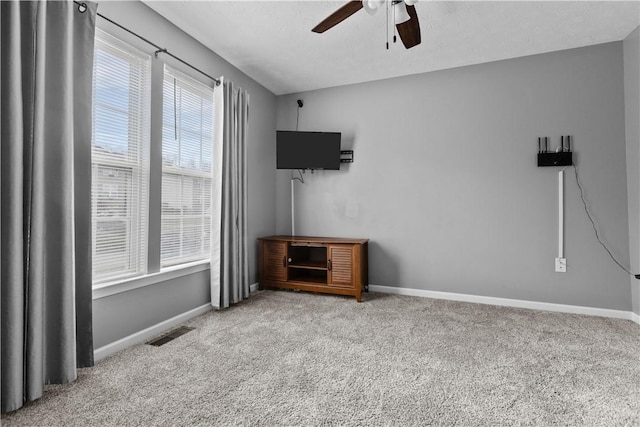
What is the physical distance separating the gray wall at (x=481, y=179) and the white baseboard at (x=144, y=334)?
5.88ft

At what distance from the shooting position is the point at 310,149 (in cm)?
378

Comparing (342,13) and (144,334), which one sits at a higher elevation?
(342,13)

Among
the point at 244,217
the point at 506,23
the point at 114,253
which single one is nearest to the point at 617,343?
the point at 506,23

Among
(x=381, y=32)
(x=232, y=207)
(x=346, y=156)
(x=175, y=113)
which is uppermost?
(x=381, y=32)

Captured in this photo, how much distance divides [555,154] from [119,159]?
3.83 m

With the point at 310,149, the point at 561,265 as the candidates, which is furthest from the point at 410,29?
the point at 561,265

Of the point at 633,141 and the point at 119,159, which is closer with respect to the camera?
the point at 119,159

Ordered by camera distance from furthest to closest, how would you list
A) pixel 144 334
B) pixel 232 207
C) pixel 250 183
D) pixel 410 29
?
pixel 250 183, pixel 232 207, pixel 144 334, pixel 410 29

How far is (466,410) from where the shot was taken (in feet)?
4.98

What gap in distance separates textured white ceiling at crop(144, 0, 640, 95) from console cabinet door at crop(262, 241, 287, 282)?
6.69ft

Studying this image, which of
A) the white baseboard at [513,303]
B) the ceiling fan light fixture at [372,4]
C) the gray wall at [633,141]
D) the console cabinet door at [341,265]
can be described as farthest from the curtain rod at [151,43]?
the gray wall at [633,141]

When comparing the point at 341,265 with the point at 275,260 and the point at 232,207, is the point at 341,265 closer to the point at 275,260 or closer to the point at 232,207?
the point at 275,260

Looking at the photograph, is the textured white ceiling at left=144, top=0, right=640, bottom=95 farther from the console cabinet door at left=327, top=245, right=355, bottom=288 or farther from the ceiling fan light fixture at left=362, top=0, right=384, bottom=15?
the console cabinet door at left=327, top=245, right=355, bottom=288

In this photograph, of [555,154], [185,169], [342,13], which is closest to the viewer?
[342,13]
